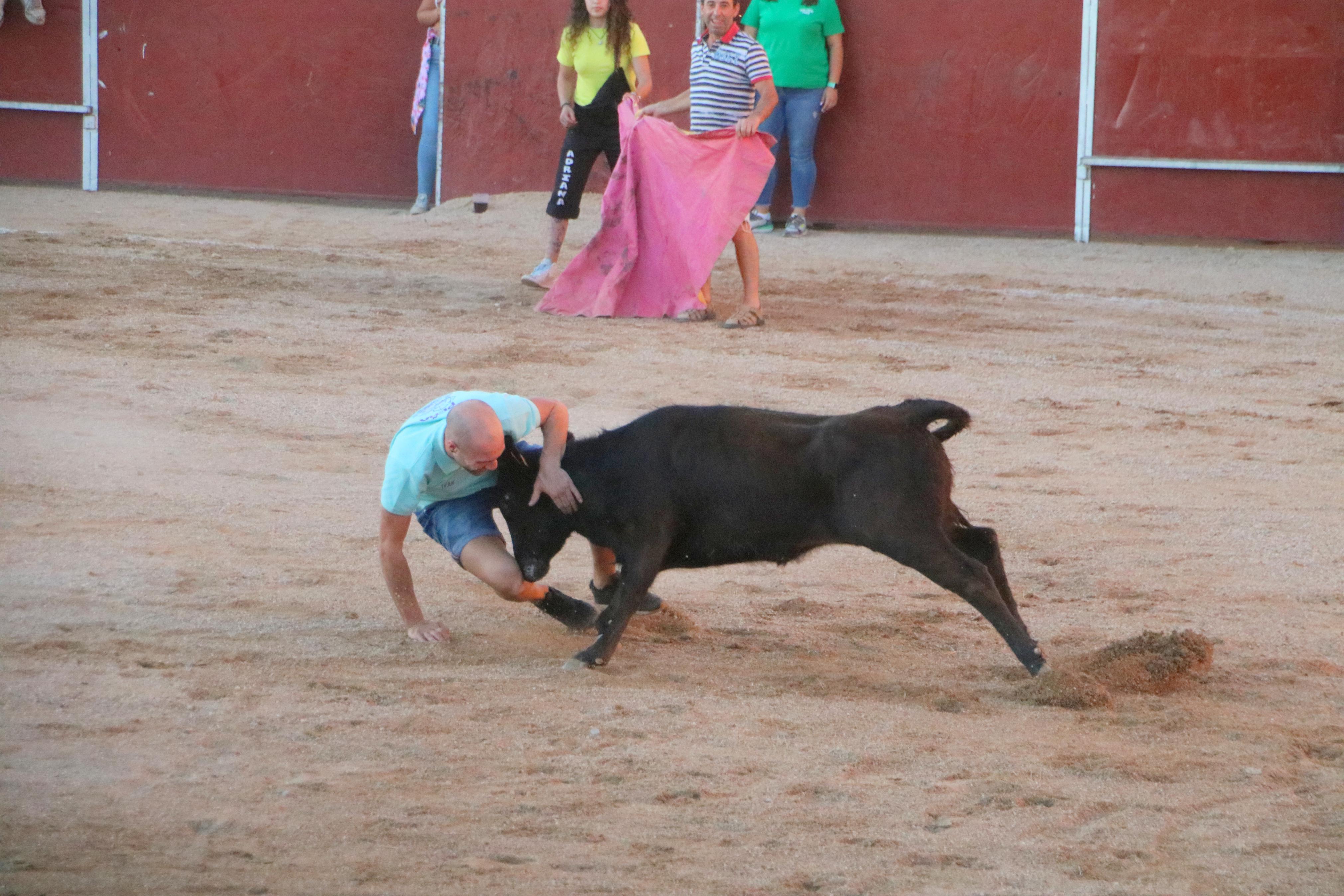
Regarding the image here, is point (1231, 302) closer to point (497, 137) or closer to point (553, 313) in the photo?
point (553, 313)

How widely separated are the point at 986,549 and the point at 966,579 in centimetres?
29

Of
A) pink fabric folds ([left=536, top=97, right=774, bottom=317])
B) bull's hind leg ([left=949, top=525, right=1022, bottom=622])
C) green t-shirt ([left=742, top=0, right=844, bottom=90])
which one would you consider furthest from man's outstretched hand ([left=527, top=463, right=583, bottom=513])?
green t-shirt ([left=742, top=0, right=844, bottom=90])

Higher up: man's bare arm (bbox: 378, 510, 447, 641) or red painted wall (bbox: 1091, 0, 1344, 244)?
red painted wall (bbox: 1091, 0, 1344, 244)

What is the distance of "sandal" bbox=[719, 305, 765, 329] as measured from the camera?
8.09 meters

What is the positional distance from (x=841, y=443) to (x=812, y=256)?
273 inches

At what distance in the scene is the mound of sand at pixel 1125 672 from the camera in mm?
3559

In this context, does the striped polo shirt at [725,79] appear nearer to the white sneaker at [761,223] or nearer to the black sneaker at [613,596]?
the white sneaker at [761,223]

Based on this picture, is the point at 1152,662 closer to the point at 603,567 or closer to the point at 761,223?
the point at 603,567

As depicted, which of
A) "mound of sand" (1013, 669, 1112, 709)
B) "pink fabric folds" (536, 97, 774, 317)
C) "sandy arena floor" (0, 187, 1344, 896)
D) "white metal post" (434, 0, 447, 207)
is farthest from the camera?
"white metal post" (434, 0, 447, 207)

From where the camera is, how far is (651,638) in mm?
4070

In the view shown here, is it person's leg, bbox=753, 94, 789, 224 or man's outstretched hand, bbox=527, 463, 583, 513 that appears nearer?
man's outstretched hand, bbox=527, 463, 583, 513

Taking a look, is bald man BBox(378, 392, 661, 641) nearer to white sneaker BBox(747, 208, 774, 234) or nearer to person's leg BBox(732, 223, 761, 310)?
person's leg BBox(732, 223, 761, 310)

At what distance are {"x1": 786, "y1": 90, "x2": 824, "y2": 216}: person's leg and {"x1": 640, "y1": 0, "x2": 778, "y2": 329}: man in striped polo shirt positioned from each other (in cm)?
270

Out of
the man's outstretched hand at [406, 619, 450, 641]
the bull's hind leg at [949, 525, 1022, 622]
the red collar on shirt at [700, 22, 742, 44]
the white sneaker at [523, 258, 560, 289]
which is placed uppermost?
the red collar on shirt at [700, 22, 742, 44]
